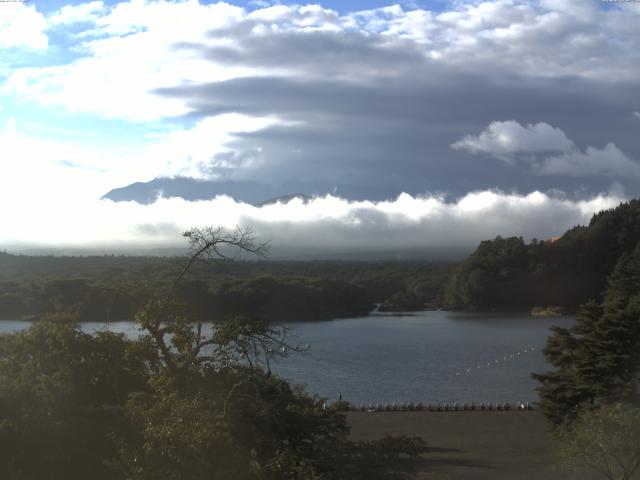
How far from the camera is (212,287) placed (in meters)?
26.1

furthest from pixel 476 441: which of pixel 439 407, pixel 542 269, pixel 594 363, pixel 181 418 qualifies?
pixel 542 269

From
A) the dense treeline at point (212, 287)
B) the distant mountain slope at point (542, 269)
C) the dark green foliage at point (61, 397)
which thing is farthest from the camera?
the distant mountain slope at point (542, 269)

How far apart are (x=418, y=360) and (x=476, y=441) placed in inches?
743

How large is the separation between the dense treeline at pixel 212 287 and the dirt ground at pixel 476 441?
218 inches

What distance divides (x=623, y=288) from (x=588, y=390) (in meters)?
23.5

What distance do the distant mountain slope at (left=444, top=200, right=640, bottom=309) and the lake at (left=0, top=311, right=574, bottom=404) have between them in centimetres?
678

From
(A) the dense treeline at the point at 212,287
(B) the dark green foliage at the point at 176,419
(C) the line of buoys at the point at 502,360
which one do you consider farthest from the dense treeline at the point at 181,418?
(C) the line of buoys at the point at 502,360

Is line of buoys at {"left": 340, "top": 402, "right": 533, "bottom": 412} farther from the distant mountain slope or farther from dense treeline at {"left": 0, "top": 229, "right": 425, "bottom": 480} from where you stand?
the distant mountain slope

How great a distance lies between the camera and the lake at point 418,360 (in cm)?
3103

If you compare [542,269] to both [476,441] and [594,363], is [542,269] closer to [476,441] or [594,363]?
[476,441]

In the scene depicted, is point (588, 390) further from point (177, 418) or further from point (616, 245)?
point (616, 245)

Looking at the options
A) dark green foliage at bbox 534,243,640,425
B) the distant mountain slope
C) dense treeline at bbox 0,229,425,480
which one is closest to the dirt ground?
dark green foliage at bbox 534,243,640,425

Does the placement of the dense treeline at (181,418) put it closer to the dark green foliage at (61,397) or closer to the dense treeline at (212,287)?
the dark green foliage at (61,397)

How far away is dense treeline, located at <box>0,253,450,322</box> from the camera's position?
8.09m
